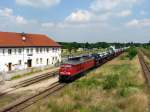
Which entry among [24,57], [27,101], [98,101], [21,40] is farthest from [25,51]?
[98,101]

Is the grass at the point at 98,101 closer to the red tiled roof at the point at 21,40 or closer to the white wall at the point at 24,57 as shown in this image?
the white wall at the point at 24,57

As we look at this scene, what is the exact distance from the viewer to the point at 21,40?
58.1 m

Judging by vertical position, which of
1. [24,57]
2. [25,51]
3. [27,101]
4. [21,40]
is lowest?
[27,101]

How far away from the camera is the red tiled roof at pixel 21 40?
52.5m

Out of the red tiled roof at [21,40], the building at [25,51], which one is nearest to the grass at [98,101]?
the building at [25,51]

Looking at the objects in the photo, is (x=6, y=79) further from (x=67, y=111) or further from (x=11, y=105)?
(x=67, y=111)

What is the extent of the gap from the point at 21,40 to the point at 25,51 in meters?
3.09

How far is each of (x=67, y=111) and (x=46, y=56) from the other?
46.8 metres

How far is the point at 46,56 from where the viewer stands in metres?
64.7

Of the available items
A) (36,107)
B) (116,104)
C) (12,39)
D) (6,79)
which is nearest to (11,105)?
(36,107)

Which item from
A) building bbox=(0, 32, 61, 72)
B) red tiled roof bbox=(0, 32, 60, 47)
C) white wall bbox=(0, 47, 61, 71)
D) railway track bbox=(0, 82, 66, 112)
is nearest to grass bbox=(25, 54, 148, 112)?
railway track bbox=(0, 82, 66, 112)

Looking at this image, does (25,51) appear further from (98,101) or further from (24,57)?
(98,101)

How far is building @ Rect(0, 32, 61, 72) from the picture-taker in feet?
165

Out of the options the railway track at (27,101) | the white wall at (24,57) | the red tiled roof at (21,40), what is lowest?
the railway track at (27,101)
